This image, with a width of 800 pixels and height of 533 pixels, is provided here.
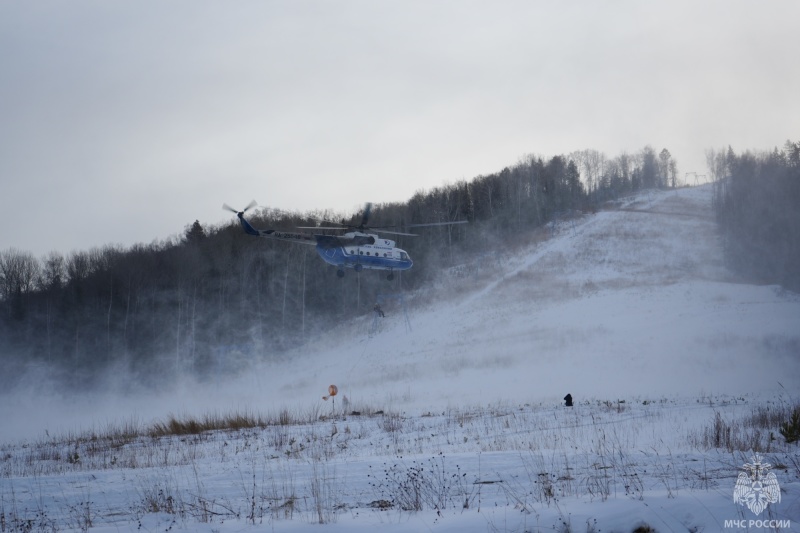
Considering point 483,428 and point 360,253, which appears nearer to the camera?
point 483,428

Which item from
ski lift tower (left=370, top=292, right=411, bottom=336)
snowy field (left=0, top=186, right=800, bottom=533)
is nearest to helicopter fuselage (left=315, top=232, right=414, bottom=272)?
snowy field (left=0, top=186, right=800, bottom=533)

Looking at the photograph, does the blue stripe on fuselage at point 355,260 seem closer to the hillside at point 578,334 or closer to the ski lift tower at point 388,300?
the hillside at point 578,334

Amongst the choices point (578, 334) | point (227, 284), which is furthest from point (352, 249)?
point (227, 284)

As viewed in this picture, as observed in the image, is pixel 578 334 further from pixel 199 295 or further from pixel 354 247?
pixel 199 295

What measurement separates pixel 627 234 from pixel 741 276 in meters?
17.8

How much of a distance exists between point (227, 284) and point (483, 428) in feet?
185

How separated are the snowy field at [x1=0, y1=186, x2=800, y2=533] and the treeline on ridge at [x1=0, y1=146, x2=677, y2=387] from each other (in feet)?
16.4

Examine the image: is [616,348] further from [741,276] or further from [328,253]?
[741,276]

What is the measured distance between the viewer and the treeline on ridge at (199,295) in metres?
62.3

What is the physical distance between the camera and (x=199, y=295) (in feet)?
224

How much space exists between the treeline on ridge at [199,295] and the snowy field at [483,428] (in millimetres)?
4985

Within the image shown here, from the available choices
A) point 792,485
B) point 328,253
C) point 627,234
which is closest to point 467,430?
point 792,485

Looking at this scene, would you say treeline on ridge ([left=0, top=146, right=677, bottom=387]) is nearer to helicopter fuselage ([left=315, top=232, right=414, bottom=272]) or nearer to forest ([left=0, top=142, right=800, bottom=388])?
forest ([left=0, top=142, right=800, bottom=388])

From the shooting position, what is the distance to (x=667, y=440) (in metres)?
12.9
